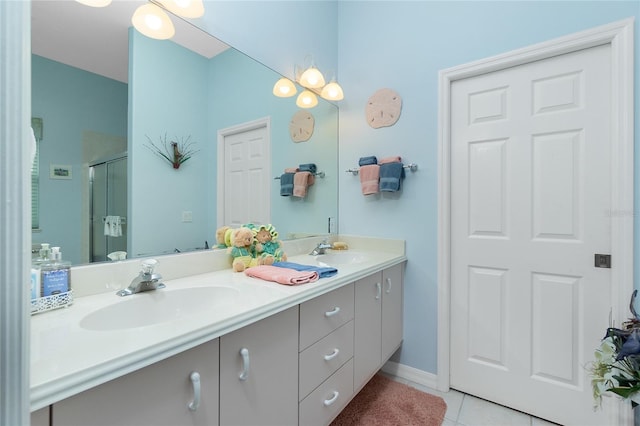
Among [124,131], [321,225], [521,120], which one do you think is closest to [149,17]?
[124,131]

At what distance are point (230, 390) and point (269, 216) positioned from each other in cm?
108

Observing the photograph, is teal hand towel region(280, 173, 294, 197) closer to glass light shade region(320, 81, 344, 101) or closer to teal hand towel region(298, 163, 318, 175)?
teal hand towel region(298, 163, 318, 175)

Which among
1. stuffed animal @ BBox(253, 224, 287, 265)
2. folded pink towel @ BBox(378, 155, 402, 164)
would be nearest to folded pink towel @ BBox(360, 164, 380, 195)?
folded pink towel @ BBox(378, 155, 402, 164)

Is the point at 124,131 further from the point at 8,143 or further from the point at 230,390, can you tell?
the point at 230,390

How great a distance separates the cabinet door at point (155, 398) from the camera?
0.60 m

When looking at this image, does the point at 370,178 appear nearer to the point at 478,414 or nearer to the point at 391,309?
the point at 391,309

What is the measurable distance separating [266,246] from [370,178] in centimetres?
91

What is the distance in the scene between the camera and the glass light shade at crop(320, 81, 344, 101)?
84.1 inches

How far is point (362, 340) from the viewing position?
154cm

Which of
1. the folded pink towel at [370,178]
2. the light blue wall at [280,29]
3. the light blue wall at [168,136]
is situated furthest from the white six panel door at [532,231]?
the light blue wall at [168,136]

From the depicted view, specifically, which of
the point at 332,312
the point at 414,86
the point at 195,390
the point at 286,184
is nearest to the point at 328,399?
the point at 332,312

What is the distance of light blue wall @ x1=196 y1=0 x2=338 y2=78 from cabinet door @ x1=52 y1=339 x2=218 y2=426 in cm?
146

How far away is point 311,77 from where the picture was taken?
202 cm

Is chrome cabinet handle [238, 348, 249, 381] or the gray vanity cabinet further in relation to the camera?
the gray vanity cabinet
